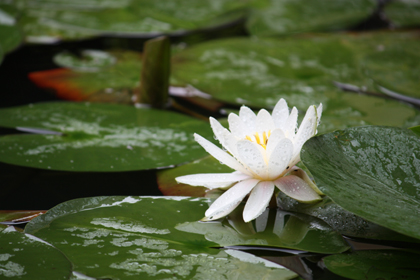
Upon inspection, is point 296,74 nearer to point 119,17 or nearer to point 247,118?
point 247,118

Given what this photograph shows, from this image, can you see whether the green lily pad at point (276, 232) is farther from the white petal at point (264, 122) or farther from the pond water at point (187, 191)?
the white petal at point (264, 122)

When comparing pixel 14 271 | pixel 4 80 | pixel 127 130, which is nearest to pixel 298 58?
pixel 127 130

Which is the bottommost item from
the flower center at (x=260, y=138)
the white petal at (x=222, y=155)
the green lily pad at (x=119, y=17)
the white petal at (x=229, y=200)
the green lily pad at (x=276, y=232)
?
the green lily pad at (x=276, y=232)

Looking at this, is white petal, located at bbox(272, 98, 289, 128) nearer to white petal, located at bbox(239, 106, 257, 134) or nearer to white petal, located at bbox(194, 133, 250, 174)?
white petal, located at bbox(239, 106, 257, 134)

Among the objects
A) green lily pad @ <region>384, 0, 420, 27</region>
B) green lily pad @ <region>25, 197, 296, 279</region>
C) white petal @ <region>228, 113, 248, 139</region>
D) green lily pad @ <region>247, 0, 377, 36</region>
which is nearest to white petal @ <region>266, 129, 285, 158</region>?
white petal @ <region>228, 113, 248, 139</region>

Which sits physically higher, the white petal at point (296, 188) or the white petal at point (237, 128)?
the white petal at point (237, 128)

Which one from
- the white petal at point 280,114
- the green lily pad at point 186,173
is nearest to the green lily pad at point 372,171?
the white petal at point 280,114

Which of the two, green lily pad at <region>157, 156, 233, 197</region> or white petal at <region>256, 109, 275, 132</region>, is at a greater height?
white petal at <region>256, 109, 275, 132</region>
